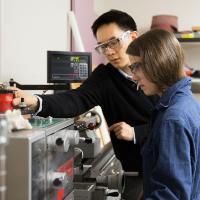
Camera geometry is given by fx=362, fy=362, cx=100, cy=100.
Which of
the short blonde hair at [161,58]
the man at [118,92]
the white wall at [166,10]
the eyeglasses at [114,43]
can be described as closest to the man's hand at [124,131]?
the man at [118,92]

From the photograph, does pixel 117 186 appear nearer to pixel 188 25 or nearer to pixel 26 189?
pixel 26 189

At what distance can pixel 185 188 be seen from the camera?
3.22 ft

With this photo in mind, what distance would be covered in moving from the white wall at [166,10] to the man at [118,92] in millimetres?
1996

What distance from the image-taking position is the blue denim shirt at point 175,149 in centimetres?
98

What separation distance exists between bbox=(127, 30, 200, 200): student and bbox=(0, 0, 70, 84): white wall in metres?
0.69

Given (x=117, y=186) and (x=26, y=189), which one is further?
(x=117, y=186)

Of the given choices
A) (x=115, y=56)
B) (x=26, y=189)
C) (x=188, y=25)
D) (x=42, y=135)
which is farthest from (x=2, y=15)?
(x=188, y=25)

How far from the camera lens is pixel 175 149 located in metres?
0.99

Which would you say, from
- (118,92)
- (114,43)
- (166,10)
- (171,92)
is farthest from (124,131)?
(166,10)

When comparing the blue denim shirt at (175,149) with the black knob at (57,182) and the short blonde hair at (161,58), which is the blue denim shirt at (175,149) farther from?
the black knob at (57,182)

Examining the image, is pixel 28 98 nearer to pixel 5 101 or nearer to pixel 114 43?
pixel 5 101

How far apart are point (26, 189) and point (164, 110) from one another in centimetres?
48

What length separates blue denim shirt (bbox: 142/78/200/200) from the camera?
981mm

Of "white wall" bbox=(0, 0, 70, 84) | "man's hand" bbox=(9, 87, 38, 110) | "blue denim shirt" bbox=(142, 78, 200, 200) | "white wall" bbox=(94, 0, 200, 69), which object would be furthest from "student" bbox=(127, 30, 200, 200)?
"white wall" bbox=(94, 0, 200, 69)
